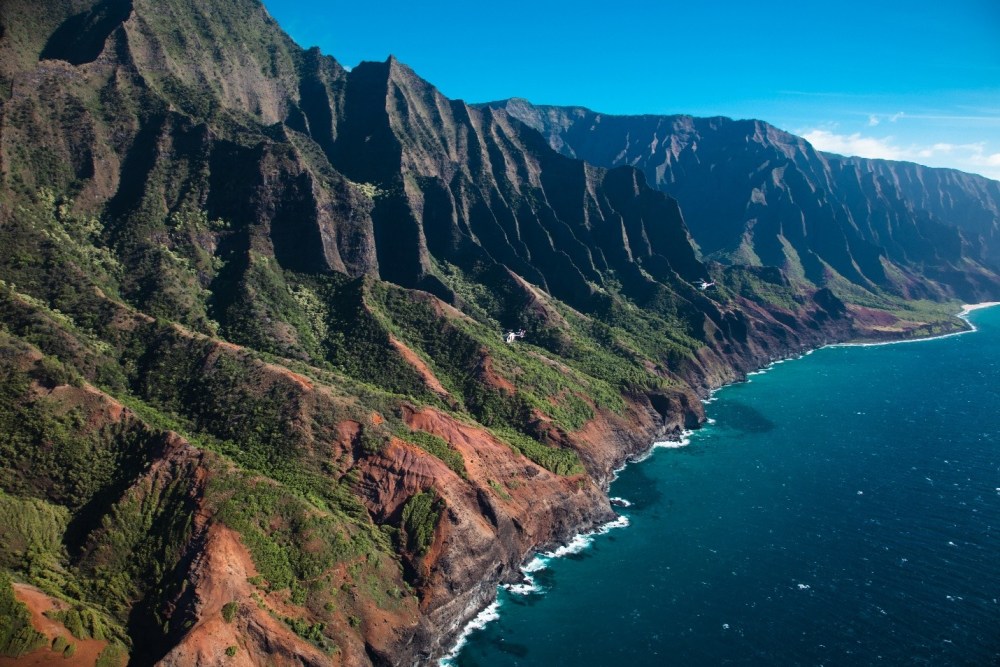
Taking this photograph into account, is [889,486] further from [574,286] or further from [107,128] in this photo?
[107,128]

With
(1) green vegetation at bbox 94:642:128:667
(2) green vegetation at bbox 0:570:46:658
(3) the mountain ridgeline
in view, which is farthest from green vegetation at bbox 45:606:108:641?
(2) green vegetation at bbox 0:570:46:658

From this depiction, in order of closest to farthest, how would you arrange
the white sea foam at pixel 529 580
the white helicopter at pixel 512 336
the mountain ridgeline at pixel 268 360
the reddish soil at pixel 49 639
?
the reddish soil at pixel 49 639, the mountain ridgeline at pixel 268 360, the white sea foam at pixel 529 580, the white helicopter at pixel 512 336

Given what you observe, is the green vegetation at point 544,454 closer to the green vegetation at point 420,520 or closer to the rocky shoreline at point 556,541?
the rocky shoreline at point 556,541

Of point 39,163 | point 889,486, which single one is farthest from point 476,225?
point 889,486

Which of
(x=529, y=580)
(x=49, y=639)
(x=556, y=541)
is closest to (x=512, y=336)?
(x=556, y=541)

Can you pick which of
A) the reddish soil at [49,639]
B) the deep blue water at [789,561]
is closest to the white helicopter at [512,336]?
the deep blue water at [789,561]
